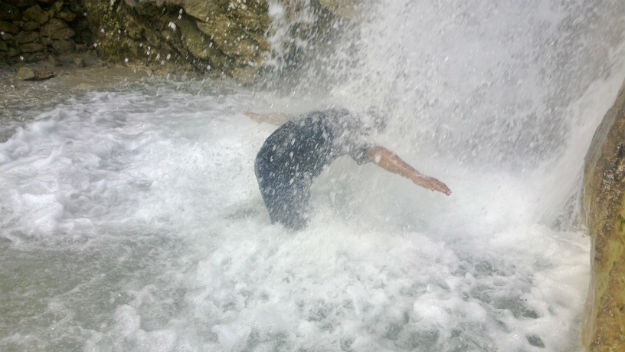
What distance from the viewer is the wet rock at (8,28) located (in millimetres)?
6223

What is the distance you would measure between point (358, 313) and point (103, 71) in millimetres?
5801

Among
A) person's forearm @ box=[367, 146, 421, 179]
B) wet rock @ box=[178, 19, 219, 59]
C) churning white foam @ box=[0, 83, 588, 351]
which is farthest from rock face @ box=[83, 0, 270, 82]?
person's forearm @ box=[367, 146, 421, 179]

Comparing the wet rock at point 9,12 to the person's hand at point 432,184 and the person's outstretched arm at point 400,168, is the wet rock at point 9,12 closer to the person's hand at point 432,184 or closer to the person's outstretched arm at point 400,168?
the person's outstretched arm at point 400,168

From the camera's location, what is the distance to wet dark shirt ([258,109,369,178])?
122 inches

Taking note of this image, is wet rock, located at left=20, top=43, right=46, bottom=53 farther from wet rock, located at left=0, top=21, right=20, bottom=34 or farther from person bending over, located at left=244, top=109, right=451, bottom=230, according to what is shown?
person bending over, located at left=244, top=109, right=451, bottom=230

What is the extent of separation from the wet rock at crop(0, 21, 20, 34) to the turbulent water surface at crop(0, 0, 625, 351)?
191cm

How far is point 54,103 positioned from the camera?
5309 mm

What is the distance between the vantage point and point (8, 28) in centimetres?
627

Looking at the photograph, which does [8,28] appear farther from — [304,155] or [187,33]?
[304,155]

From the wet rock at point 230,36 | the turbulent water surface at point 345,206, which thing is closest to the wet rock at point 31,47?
the turbulent water surface at point 345,206

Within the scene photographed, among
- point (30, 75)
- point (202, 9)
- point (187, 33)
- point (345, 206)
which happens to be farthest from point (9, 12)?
point (345, 206)

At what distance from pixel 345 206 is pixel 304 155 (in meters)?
0.81

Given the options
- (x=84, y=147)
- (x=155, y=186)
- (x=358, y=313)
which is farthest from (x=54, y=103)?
(x=358, y=313)

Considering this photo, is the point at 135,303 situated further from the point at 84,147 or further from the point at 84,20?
the point at 84,20
